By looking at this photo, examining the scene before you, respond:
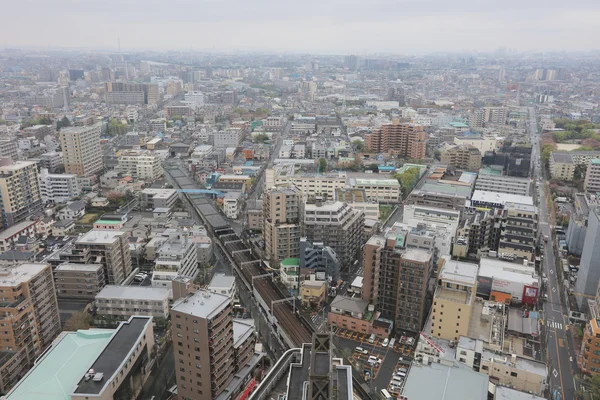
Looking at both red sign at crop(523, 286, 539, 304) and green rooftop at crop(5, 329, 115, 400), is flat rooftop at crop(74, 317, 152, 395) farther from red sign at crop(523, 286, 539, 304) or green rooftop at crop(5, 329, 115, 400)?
red sign at crop(523, 286, 539, 304)

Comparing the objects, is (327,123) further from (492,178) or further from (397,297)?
(397,297)

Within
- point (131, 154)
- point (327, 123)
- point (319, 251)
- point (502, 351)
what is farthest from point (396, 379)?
point (327, 123)

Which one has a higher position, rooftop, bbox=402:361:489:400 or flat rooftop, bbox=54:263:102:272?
flat rooftop, bbox=54:263:102:272

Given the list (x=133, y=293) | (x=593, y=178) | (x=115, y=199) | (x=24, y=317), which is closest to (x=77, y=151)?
(x=115, y=199)

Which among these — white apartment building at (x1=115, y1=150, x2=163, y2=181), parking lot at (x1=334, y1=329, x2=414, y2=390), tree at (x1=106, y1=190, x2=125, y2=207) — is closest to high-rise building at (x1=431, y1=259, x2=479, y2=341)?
parking lot at (x1=334, y1=329, x2=414, y2=390)

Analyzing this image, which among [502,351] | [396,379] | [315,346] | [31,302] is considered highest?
[315,346]

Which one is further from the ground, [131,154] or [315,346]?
[315,346]
